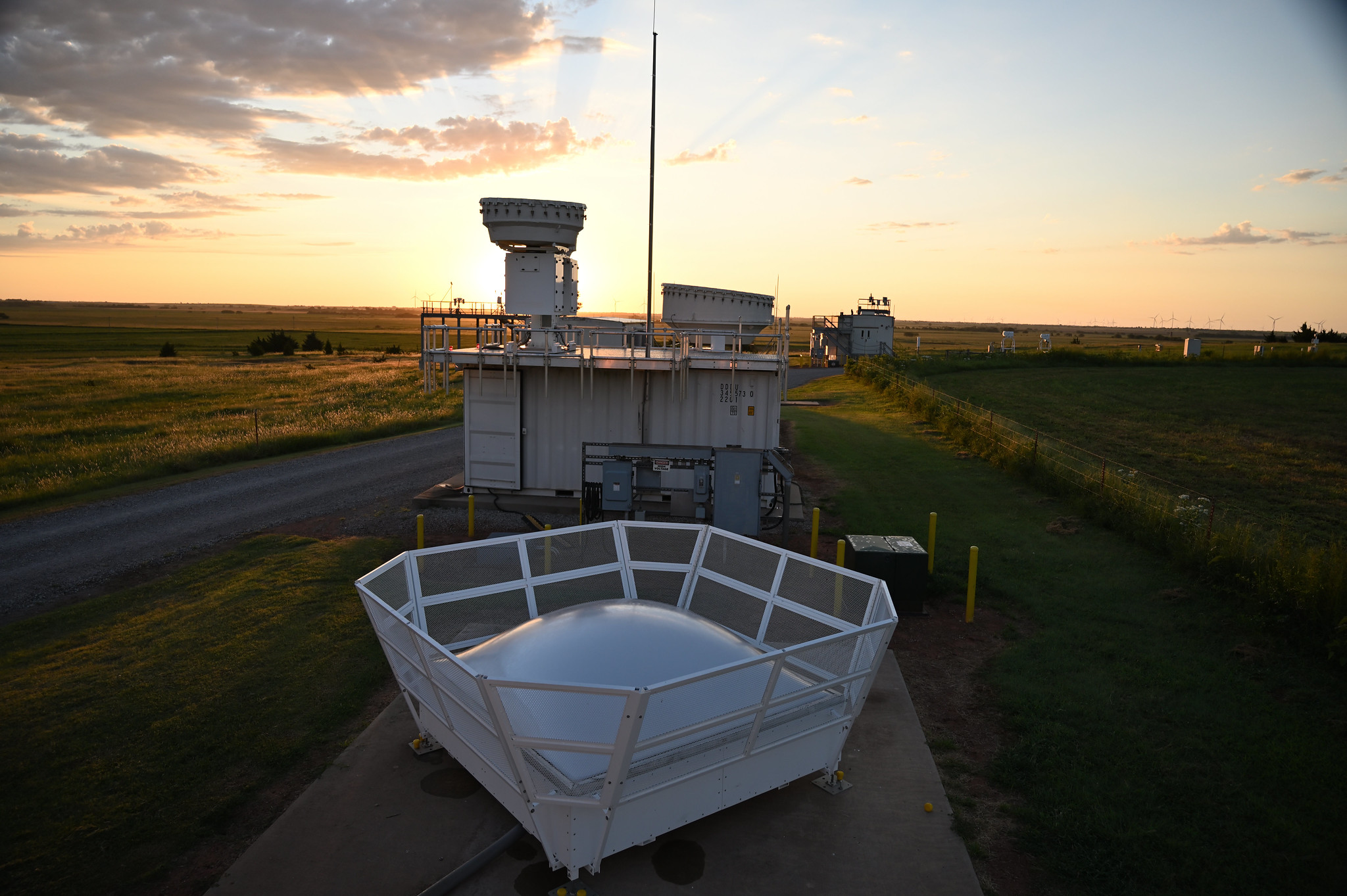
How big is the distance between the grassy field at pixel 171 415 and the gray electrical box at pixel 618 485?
17313mm

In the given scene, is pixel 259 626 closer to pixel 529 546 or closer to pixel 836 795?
pixel 529 546

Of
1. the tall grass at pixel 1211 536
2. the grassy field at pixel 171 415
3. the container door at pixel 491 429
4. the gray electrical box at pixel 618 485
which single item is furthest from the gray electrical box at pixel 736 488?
the grassy field at pixel 171 415

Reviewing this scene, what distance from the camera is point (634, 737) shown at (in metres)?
5.85

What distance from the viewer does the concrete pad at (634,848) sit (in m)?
6.57

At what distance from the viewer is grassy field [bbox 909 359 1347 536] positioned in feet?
76.6

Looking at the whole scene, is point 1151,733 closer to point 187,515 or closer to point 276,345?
point 187,515

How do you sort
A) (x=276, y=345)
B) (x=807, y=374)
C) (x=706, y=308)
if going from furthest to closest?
(x=276, y=345), (x=807, y=374), (x=706, y=308)

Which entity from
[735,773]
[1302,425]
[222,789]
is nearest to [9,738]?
[222,789]

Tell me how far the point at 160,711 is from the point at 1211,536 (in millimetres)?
15914

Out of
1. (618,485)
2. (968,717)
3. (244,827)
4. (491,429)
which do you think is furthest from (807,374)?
(244,827)

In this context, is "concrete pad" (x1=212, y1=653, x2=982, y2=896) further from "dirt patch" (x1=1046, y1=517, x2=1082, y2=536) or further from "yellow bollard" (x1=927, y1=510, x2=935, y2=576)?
"dirt patch" (x1=1046, y1=517, x2=1082, y2=536)

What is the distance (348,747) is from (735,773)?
439 centimetres

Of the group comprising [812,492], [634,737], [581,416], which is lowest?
[812,492]

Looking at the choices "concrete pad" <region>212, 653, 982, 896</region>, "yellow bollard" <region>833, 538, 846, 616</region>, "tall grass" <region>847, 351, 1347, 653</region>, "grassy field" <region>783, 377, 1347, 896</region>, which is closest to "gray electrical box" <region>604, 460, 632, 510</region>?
"grassy field" <region>783, 377, 1347, 896</region>
